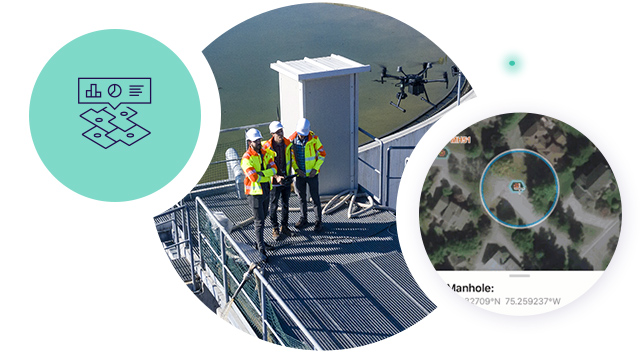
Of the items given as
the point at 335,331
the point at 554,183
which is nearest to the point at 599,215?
the point at 554,183

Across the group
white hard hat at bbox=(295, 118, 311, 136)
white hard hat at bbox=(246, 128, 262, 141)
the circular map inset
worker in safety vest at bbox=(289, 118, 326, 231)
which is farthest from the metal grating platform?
the circular map inset

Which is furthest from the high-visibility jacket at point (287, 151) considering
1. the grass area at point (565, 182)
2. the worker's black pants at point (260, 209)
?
the grass area at point (565, 182)

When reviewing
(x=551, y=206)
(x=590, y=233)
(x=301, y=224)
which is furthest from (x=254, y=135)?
(x=590, y=233)

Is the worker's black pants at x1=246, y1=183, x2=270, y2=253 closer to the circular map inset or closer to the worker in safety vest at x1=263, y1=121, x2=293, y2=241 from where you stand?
the worker in safety vest at x1=263, y1=121, x2=293, y2=241

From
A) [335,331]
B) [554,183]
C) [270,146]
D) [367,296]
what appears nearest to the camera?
[554,183]

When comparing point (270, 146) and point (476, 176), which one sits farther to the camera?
point (270, 146)

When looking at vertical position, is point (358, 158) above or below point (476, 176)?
below

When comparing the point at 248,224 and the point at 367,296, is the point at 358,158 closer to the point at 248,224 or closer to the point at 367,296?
the point at 248,224
